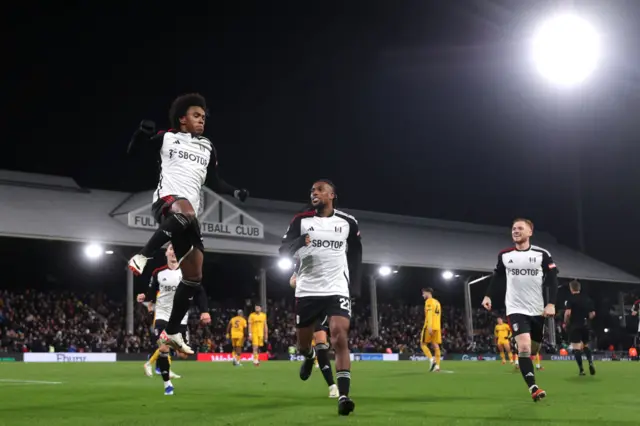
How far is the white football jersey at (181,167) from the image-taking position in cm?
781

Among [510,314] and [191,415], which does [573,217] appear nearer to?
[510,314]

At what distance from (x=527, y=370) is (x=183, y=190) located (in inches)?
202

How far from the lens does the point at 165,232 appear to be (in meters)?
7.35

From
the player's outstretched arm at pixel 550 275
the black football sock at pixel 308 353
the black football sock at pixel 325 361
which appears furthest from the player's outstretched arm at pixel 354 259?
the player's outstretched arm at pixel 550 275

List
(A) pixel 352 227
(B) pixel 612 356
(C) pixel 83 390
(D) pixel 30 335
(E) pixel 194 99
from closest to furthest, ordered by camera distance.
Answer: (E) pixel 194 99
(A) pixel 352 227
(C) pixel 83 390
(D) pixel 30 335
(B) pixel 612 356

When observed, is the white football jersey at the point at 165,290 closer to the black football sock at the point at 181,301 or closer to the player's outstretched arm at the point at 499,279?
the player's outstretched arm at the point at 499,279

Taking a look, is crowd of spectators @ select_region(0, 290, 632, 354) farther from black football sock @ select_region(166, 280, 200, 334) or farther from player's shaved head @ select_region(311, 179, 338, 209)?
player's shaved head @ select_region(311, 179, 338, 209)

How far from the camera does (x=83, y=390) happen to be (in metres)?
11.9

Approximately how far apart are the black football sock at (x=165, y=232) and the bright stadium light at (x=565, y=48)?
27.2 meters

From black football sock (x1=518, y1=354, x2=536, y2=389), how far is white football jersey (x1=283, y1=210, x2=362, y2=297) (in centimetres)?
289

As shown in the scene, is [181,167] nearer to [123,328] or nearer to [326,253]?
[326,253]

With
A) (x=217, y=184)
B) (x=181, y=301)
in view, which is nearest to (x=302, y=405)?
(x=181, y=301)

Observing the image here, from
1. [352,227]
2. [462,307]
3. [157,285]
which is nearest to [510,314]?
[352,227]

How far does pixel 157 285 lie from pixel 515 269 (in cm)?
783
